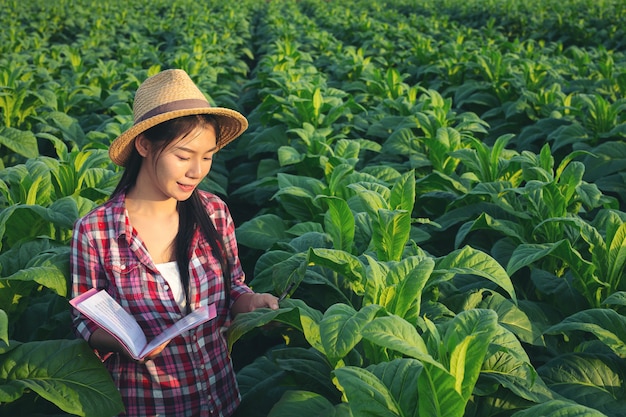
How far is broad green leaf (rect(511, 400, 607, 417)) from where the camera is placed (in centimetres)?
162

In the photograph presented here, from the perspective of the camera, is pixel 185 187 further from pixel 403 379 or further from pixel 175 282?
pixel 403 379

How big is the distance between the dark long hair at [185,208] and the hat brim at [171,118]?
0.03m

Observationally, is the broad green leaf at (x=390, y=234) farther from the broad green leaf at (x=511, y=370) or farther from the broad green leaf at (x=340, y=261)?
the broad green leaf at (x=511, y=370)

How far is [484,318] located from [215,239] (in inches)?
40.4

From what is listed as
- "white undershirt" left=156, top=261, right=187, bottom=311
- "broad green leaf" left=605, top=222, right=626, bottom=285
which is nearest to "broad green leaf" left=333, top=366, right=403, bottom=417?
"white undershirt" left=156, top=261, right=187, bottom=311

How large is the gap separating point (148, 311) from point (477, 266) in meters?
1.09

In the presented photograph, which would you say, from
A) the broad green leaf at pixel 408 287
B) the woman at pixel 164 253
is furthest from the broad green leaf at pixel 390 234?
the woman at pixel 164 253

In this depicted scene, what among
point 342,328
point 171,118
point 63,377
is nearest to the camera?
point 342,328

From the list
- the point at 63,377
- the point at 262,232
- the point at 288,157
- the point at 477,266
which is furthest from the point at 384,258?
the point at 288,157

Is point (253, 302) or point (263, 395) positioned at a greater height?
point (253, 302)

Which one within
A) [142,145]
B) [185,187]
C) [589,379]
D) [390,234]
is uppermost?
[142,145]

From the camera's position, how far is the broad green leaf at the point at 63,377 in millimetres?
1975

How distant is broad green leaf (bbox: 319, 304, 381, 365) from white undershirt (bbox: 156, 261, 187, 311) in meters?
0.67

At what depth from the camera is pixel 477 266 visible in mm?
2242
